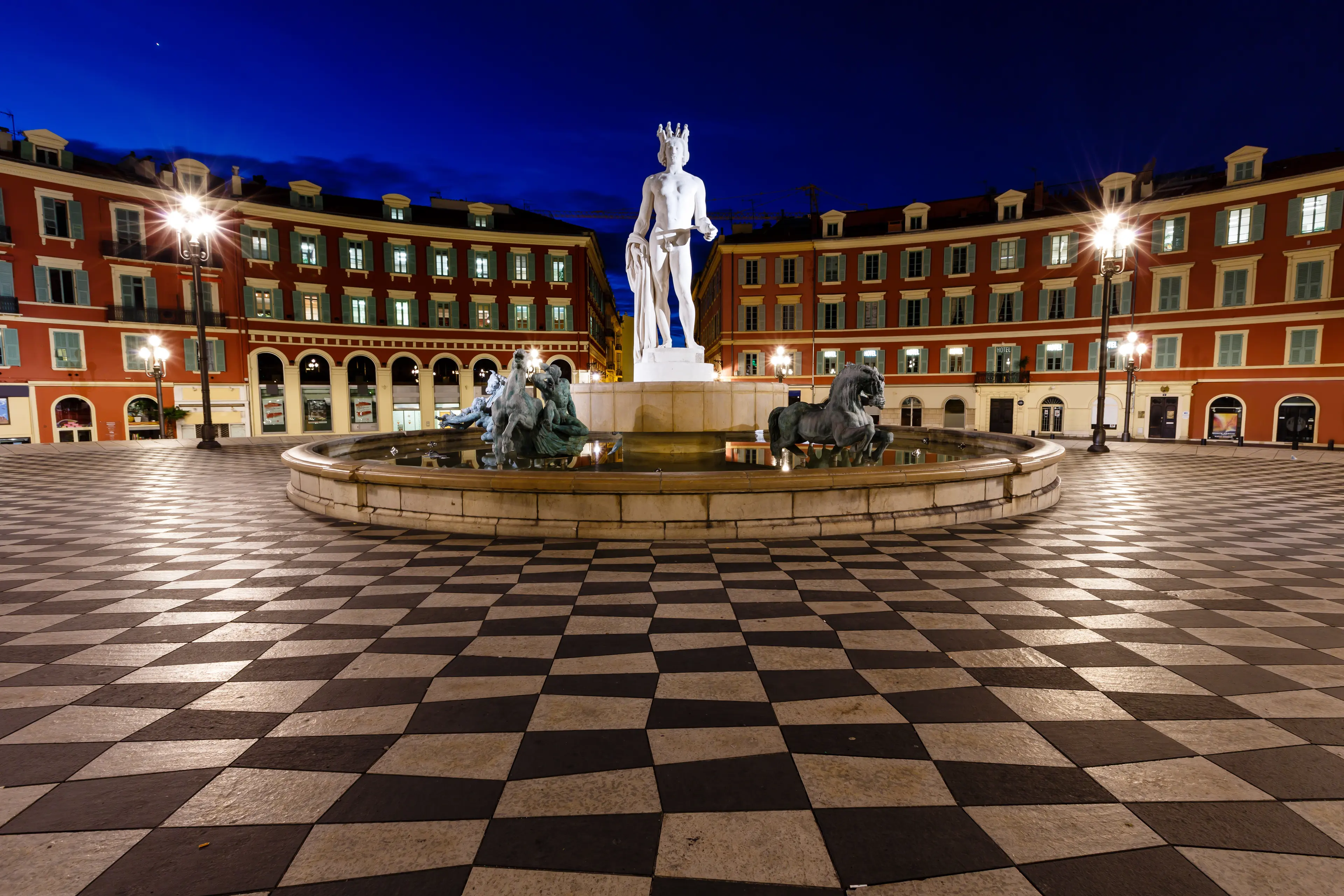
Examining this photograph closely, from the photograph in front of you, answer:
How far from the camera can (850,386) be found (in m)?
8.12

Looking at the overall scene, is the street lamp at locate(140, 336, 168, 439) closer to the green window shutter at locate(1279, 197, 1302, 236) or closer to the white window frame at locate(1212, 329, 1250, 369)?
the white window frame at locate(1212, 329, 1250, 369)

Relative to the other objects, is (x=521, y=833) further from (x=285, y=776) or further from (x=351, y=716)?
(x=351, y=716)

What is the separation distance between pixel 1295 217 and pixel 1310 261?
200 cm

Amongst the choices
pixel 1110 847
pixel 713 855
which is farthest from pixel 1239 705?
pixel 713 855

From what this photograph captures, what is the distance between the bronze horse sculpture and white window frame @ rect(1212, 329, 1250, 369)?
95.6 feet

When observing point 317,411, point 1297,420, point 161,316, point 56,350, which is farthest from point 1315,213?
point 56,350

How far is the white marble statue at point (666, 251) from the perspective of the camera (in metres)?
10.7

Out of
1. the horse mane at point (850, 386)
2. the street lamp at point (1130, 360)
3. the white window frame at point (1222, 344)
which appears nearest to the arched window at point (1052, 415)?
the street lamp at point (1130, 360)

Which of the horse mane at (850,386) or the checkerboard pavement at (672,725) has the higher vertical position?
the horse mane at (850,386)

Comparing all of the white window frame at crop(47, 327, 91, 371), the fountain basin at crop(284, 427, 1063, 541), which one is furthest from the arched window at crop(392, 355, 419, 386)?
the fountain basin at crop(284, 427, 1063, 541)

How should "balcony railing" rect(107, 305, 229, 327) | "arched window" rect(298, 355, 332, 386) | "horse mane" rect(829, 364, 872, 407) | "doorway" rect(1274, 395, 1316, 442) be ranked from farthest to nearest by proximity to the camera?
"arched window" rect(298, 355, 332, 386)
"balcony railing" rect(107, 305, 229, 327)
"doorway" rect(1274, 395, 1316, 442)
"horse mane" rect(829, 364, 872, 407)

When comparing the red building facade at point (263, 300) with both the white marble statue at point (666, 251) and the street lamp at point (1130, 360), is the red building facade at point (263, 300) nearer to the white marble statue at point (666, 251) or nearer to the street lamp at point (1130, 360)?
the white marble statue at point (666, 251)

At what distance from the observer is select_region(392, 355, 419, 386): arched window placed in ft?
110

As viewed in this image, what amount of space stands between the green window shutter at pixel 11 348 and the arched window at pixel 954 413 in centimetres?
4305
